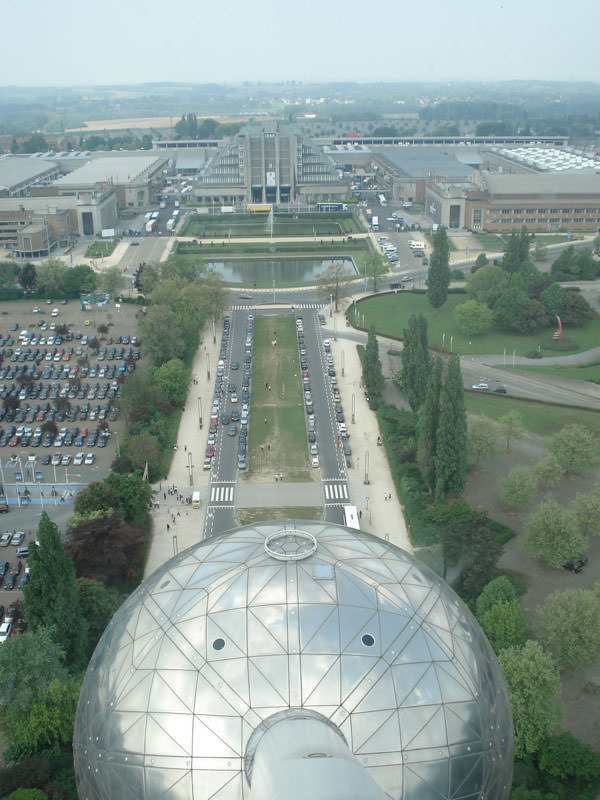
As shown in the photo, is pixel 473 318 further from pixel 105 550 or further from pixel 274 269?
pixel 105 550

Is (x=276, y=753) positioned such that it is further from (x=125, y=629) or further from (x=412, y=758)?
(x=125, y=629)

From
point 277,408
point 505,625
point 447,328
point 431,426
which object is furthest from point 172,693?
point 447,328

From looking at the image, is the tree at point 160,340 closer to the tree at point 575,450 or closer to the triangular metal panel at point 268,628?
the tree at point 575,450

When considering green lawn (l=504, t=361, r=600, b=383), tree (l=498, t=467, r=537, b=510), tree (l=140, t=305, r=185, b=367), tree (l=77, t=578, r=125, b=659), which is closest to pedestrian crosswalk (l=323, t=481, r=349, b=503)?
tree (l=498, t=467, r=537, b=510)

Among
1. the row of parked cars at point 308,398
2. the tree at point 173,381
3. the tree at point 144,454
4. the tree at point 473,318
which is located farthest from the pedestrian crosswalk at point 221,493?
the tree at point 473,318

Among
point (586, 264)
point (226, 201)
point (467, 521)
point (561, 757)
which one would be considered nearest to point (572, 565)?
point (467, 521)

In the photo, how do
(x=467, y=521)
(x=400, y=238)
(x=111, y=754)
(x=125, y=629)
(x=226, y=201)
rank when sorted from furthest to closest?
(x=226, y=201) < (x=400, y=238) < (x=467, y=521) < (x=125, y=629) < (x=111, y=754)
